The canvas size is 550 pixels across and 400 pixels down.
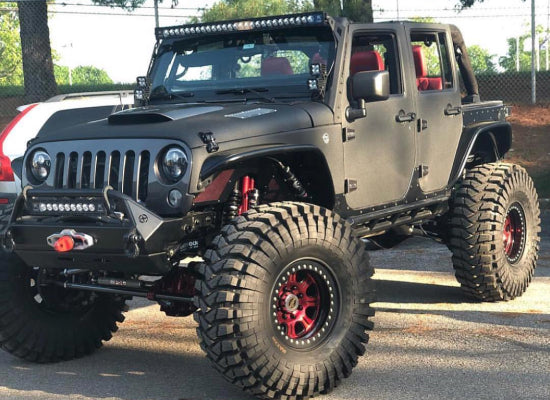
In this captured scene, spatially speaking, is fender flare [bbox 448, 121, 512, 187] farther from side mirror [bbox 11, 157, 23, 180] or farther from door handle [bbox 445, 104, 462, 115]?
side mirror [bbox 11, 157, 23, 180]

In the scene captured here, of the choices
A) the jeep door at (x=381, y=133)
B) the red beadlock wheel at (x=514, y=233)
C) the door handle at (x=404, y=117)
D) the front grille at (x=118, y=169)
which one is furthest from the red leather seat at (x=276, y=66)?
the red beadlock wheel at (x=514, y=233)

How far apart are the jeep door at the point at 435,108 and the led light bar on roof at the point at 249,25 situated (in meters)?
1.00

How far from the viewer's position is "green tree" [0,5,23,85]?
2616 inches

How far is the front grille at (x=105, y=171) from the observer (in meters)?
5.33

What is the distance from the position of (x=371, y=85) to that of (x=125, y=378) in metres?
2.39

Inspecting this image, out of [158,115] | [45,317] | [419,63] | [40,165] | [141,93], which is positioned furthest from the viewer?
[419,63]

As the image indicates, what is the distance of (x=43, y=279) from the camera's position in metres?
6.02

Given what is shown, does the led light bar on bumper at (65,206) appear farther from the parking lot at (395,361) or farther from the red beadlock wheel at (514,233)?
the red beadlock wheel at (514,233)

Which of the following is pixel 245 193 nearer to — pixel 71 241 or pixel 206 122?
pixel 206 122

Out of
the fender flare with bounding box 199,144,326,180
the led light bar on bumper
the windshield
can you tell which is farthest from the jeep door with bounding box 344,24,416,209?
the led light bar on bumper

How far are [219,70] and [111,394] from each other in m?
2.39

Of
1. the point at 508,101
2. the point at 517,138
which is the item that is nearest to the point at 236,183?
the point at 517,138

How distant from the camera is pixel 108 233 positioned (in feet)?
16.9

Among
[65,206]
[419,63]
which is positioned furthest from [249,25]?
[65,206]
